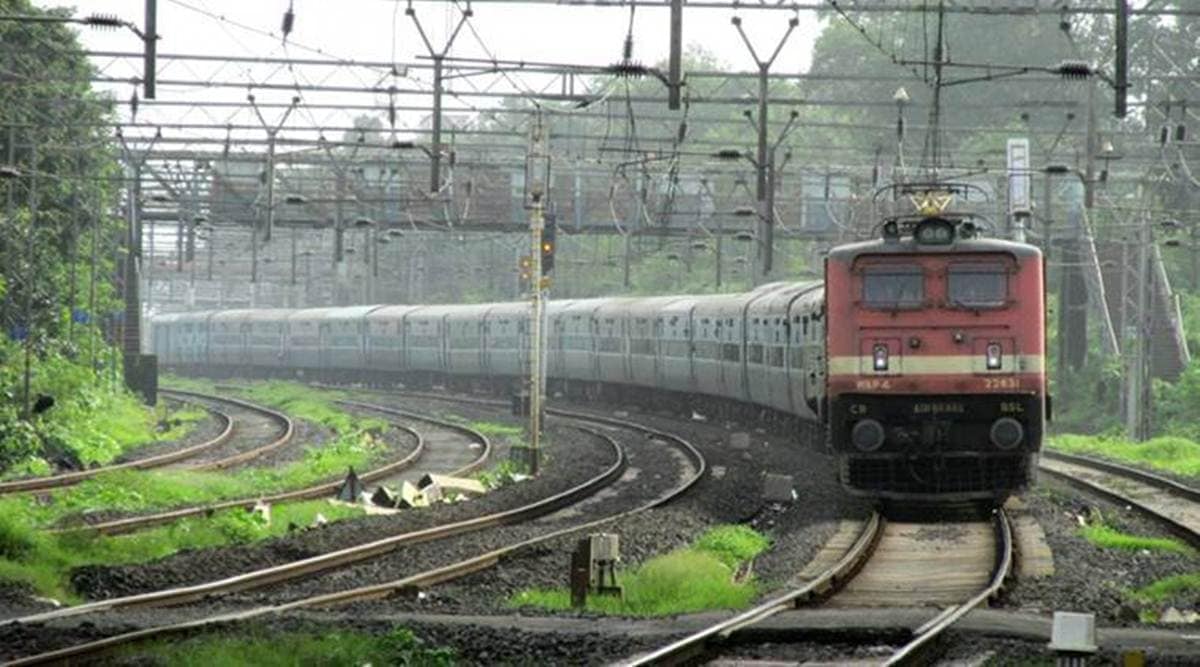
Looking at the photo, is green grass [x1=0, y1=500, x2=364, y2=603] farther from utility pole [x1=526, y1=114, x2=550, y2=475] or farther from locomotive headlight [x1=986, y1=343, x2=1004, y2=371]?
locomotive headlight [x1=986, y1=343, x2=1004, y2=371]

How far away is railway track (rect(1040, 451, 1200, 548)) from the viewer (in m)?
22.1

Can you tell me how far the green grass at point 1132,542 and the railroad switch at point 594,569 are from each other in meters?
5.93

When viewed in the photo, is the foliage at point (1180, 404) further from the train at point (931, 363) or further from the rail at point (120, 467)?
the train at point (931, 363)

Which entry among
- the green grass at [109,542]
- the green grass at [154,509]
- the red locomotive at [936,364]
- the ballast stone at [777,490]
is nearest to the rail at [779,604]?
the red locomotive at [936,364]

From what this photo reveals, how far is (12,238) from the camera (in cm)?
3897

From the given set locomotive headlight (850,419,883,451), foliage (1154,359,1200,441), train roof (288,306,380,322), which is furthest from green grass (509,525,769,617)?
train roof (288,306,380,322)

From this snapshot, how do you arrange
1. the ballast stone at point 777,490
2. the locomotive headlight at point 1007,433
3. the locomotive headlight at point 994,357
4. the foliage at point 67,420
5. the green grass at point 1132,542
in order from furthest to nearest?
1. the foliage at point 67,420
2. the ballast stone at point 777,490
3. the locomotive headlight at point 994,357
4. the locomotive headlight at point 1007,433
5. the green grass at point 1132,542

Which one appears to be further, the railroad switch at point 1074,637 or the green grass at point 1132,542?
the green grass at point 1132,542

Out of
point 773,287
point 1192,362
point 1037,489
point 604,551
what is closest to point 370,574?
point 604,551

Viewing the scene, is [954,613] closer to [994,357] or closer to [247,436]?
[994,357]

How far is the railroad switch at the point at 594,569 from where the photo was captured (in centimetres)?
1500

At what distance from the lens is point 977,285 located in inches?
842

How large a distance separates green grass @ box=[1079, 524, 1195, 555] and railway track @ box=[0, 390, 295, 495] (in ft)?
41.3

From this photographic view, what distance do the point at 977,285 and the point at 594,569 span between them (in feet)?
24.8
